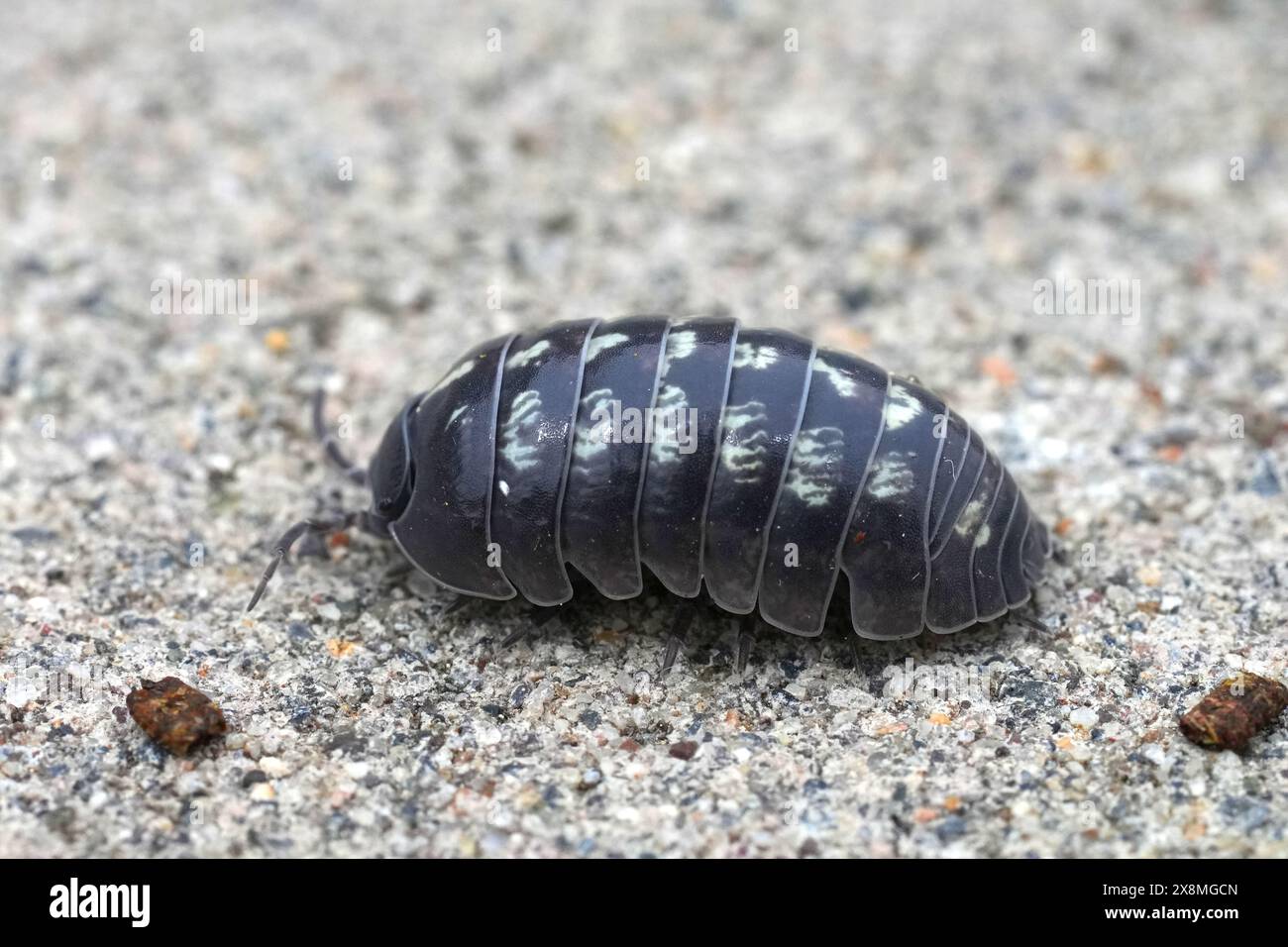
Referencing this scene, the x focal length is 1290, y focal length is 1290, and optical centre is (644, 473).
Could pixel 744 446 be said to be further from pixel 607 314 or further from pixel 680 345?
pixel 607 314

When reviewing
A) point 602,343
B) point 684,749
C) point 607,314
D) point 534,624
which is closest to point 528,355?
point 602,343

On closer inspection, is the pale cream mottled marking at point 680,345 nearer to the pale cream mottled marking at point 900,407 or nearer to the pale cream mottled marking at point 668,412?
the pale cream mottled marking at point 668,412

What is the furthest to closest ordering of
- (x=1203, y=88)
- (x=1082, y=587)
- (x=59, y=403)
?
(x=1203, y=88) → (x=59, y=403) → (x=1082, y=587)

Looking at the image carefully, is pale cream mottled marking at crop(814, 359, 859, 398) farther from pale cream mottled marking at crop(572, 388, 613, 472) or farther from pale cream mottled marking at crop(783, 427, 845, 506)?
pale cream mottled marking at crop(572, 388, 613, 472)

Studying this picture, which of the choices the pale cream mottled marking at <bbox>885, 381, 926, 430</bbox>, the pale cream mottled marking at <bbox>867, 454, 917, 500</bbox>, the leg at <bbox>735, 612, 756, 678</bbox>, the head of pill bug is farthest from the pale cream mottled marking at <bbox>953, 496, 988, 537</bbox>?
the head of pill bug

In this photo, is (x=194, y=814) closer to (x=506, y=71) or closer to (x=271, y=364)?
(x=271, y=364)
